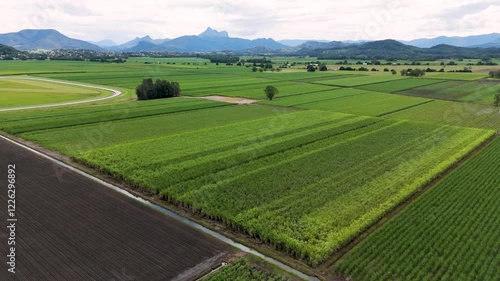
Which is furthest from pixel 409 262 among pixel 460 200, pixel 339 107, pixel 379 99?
pixel 379 99

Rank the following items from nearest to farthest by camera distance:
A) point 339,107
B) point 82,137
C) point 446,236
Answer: point 446,236
point 82,137
point 339,107

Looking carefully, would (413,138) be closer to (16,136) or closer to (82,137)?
(82,137)

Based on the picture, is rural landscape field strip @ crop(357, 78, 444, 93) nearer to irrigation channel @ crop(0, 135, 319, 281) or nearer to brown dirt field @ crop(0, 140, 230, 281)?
irrigation channel @ crop(0, 135, 319, 281)

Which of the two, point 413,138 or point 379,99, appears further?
point 379,99

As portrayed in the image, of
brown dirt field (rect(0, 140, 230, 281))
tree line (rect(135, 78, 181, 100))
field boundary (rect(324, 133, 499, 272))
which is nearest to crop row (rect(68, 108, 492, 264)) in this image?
field boundary (rect(324, 133, 499, 272))

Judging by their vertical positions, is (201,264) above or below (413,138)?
below

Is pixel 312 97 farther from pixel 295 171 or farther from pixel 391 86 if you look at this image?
pixel 295 171
